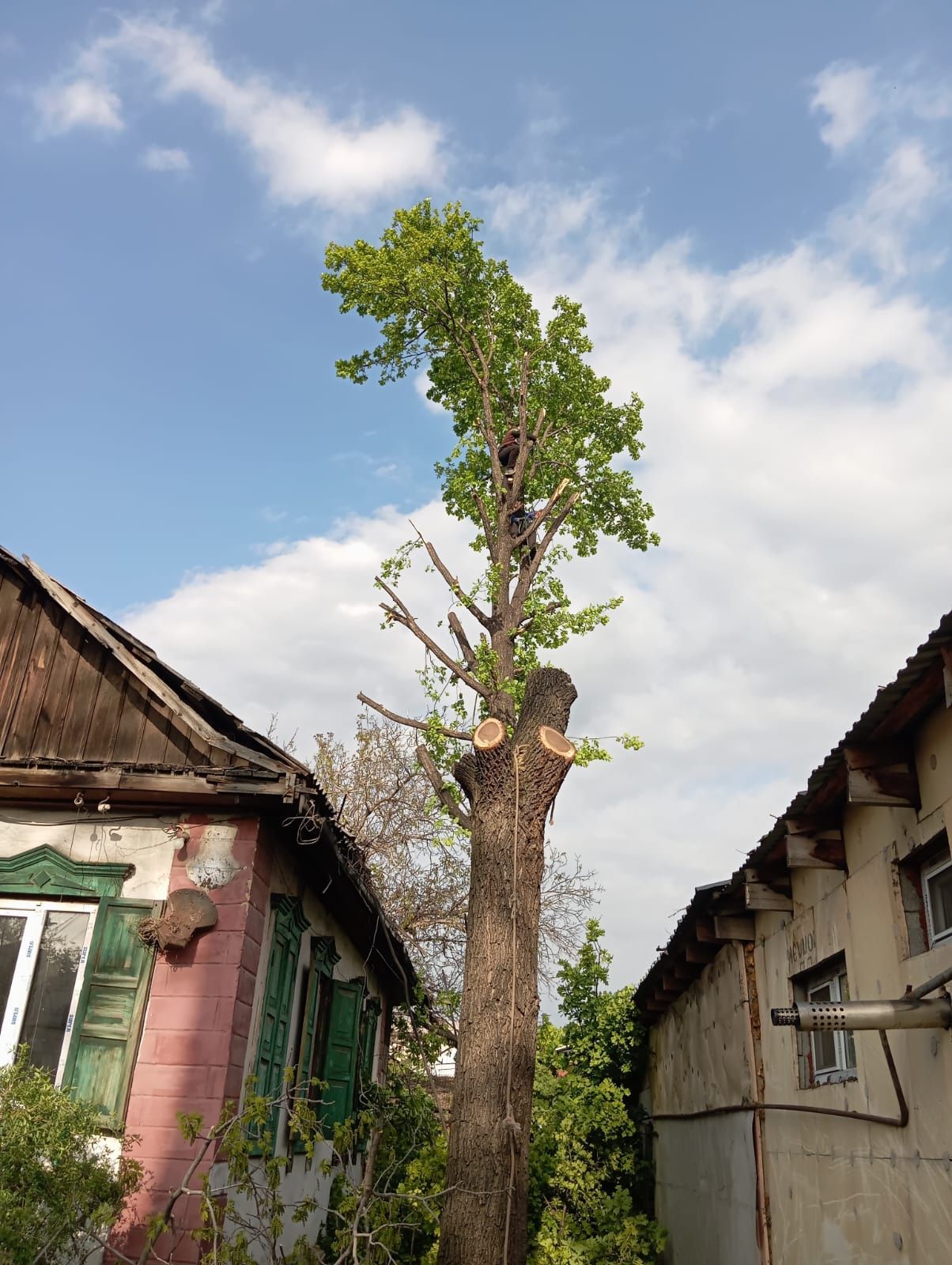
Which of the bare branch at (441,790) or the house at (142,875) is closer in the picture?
the house at (142,875)

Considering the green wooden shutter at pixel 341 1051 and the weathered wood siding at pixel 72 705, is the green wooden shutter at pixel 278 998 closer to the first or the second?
the weathered wood siding at pixel 72 705

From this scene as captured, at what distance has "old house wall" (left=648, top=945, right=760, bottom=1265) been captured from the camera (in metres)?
8.55

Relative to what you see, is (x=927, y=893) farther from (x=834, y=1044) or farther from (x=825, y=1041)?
(x=825, y=1041)

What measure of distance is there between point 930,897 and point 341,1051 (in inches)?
272

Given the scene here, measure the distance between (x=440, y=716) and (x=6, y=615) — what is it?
13.4ft

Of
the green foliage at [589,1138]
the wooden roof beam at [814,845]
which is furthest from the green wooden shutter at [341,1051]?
the wooden roof beam at [814,845]

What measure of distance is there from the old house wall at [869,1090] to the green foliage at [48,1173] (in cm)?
423

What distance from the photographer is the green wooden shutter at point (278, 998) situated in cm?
753

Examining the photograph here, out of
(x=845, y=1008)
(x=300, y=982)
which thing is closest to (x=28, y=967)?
(x=300, y=982)

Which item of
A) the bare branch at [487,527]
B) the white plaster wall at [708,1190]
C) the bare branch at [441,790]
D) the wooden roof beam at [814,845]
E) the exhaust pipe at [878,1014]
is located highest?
the bare branch at [487,527]

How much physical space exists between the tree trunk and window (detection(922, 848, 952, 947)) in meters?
2.73

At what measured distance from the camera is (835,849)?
6.32 meters

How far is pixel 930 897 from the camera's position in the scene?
5.24 m

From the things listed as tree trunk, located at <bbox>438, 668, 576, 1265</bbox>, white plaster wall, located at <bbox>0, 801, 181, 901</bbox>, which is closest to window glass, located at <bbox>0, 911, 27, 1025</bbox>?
white plaster wall, located at <bbox>0, 801, 181, 901</bbox>
